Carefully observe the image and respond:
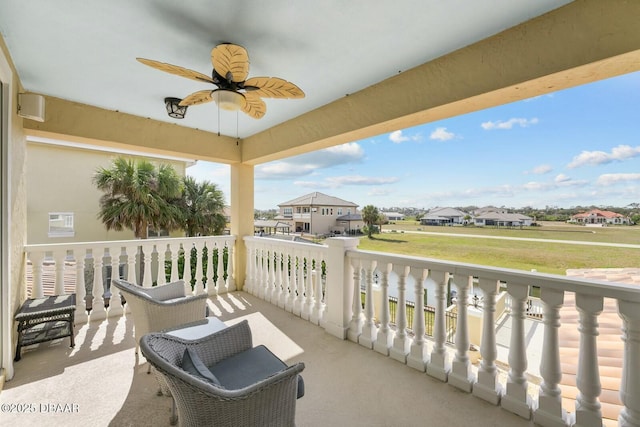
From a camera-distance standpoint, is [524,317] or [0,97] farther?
[0,97]

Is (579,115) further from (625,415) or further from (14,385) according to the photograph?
(14,385)

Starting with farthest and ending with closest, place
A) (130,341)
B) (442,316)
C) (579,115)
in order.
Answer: (130,341) → (442,316) → (579,115)

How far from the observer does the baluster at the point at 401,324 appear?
7.96ft

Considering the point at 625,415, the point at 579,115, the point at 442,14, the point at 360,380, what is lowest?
the point at 360,380

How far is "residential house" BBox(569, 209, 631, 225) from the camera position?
1.79 m

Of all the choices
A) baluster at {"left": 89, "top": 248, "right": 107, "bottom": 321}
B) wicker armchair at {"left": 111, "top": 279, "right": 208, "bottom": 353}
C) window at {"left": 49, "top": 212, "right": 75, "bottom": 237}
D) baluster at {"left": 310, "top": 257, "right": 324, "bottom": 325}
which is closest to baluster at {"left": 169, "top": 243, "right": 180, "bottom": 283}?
baluster at {"left": 89, "top": 248, "right": 107, "bottom": 321}

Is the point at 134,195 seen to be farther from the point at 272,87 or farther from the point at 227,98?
the point at 272,87

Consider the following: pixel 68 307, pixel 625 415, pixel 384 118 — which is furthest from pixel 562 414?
pixel 68 307

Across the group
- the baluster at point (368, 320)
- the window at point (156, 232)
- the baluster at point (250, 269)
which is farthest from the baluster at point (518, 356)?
the window at point (156, 232)

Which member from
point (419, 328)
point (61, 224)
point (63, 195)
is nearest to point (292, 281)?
point (419, 328)

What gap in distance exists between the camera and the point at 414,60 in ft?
7.74

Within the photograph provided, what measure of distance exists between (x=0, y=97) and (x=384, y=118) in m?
3.34

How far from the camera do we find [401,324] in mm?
2484

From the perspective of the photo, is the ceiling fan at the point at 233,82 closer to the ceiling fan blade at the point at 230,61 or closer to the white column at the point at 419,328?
the ceiling fan blade at the point at 230,61
